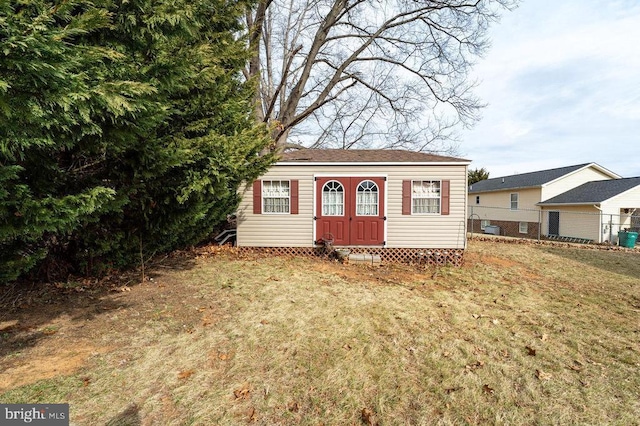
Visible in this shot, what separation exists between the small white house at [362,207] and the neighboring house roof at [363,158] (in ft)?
0.11

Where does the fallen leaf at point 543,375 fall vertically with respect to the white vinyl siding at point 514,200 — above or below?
below

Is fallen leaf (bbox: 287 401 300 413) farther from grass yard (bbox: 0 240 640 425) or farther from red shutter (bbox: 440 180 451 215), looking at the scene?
red shutter (bbox: 440 180 451 215)

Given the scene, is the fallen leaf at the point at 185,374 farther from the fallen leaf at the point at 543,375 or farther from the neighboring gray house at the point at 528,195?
the neighboring gray house at the point at 528,195

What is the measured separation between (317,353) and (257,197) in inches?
271

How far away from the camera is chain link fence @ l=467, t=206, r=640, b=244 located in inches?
648

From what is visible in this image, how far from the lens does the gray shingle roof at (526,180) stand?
20375 millimetres

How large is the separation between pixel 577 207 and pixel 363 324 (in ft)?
66.4

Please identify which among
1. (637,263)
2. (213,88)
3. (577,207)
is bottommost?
(637,263)

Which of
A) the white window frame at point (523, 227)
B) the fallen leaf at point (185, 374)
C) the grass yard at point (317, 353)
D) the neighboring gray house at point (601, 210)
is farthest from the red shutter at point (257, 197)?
the white window frame at point (523, 227)

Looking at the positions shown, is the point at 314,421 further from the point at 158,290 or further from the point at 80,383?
the point at 158,290

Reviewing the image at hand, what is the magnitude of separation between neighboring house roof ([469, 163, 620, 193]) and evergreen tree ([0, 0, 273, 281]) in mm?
21839

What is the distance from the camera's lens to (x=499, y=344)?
3.94 m

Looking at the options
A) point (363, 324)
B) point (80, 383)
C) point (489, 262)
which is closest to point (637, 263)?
point (489, 262)

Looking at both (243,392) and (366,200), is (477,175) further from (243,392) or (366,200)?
(243,392)
